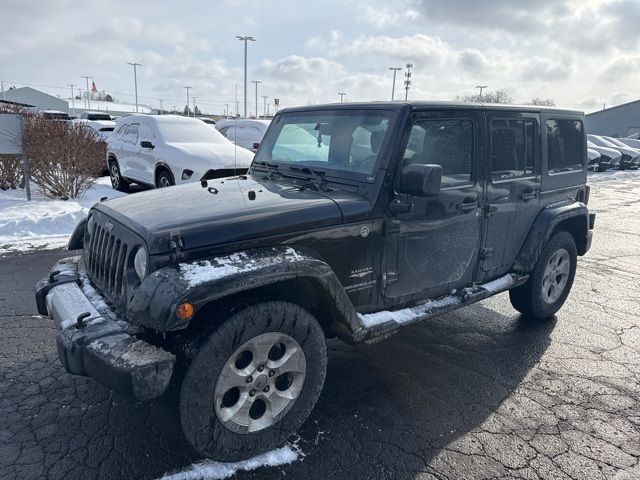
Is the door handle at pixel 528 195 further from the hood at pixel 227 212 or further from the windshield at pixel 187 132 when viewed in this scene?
the windshield at pixel 187 132

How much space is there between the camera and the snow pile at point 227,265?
2311 millimetres

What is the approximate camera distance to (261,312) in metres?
2.49

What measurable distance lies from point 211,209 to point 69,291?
3.47 feet

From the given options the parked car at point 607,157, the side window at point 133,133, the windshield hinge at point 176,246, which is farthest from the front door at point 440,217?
the parked car at point 607,157

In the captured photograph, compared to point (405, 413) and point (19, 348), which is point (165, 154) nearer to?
point (19, 348)

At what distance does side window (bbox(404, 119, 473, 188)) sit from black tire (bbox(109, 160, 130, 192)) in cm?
914

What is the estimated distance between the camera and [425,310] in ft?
11.3

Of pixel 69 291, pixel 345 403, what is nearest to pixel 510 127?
pixel 345 403

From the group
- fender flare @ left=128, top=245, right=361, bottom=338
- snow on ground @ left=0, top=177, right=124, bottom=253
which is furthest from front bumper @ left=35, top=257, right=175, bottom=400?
snow on ground @ left=0, top=177, right=124, bottom=253

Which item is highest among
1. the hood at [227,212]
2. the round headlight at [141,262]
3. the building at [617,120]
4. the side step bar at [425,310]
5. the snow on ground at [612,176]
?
the building at [617,120]

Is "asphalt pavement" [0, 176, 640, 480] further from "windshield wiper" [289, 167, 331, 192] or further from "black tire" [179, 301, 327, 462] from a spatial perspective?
"windshield wiper" [289, 167, 331, 192]

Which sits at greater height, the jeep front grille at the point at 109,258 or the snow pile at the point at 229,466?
the jeep front grille at the point at 109,258

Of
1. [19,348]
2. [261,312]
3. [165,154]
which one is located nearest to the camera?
[261,312]

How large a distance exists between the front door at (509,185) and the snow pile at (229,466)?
221cm
